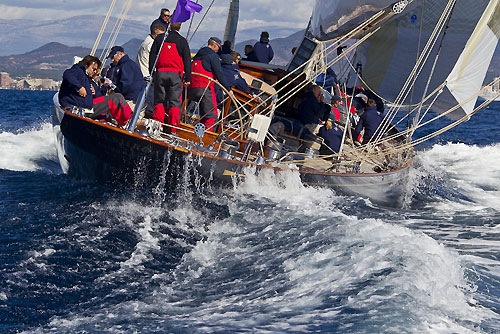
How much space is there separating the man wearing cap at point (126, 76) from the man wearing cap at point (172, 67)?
36.4 inches

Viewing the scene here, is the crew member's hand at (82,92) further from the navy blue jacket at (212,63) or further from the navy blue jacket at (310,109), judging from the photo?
the navy blue jacket at (310,109)

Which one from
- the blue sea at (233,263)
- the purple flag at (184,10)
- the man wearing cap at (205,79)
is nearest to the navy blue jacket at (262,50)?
the man wearing cap at (205,79)

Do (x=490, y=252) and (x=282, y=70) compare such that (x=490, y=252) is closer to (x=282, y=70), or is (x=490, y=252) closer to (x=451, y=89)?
(x=282, y=70)

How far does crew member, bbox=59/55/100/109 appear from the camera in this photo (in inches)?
321

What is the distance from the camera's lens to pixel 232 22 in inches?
640

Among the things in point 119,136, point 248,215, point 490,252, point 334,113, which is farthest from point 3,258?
point 334,113

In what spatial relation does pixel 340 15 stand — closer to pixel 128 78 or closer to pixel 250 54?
pixel 250 54

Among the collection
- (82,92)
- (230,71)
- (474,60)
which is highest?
(474,60)

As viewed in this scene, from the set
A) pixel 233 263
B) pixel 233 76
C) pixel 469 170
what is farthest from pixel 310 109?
pixel 469 170

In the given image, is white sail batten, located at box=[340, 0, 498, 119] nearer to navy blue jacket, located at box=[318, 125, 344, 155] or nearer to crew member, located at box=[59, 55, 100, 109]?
navy blue jacket, located at box=[318, 125, 344, 155]

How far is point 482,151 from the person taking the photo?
19672mm

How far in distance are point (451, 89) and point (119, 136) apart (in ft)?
30.6

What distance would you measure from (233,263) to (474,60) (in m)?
10.4

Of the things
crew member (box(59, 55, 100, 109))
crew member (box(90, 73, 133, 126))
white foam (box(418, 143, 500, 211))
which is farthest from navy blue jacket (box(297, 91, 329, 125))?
crew member (box(59, 55, 100, 109))
